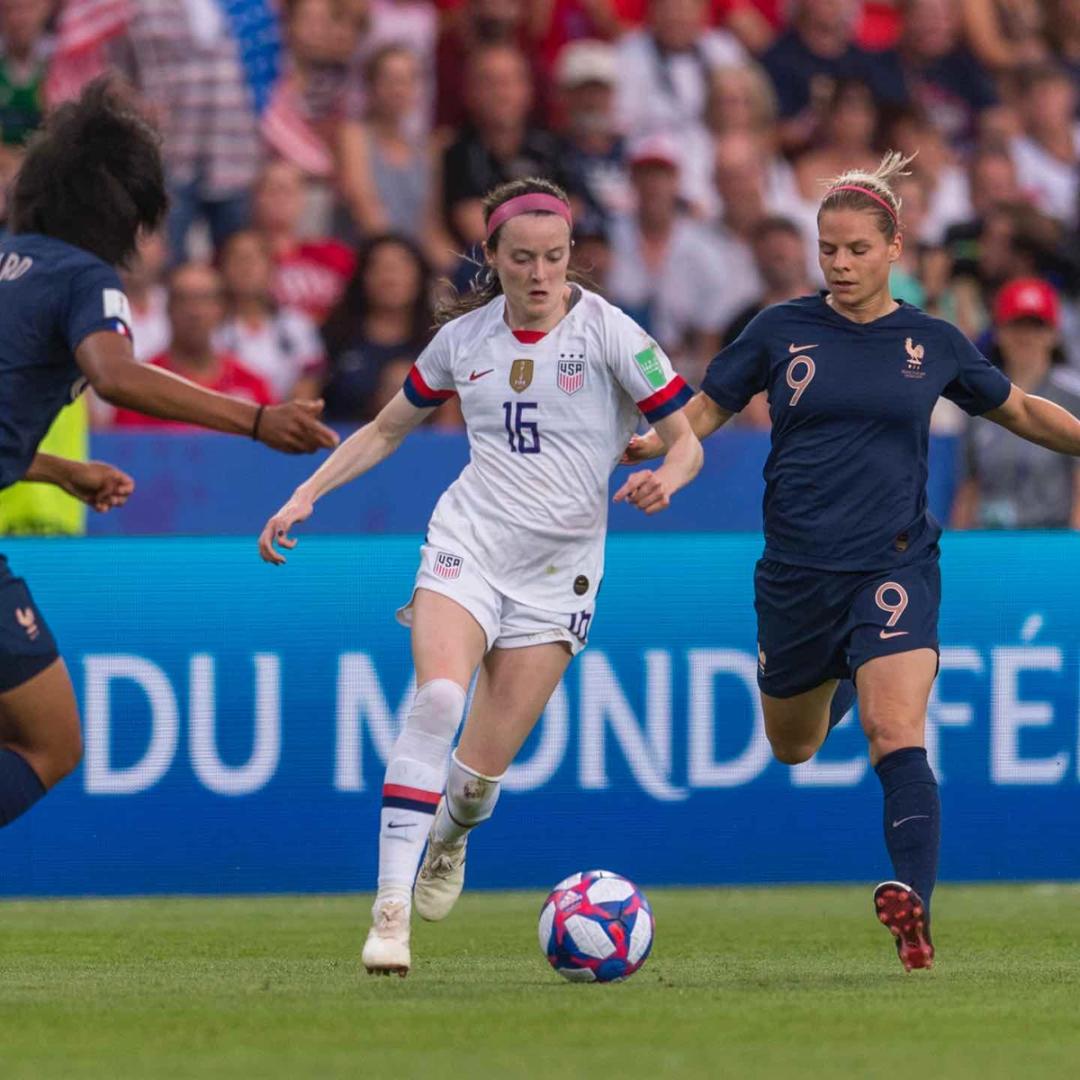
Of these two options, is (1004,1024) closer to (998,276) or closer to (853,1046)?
(853,1046)

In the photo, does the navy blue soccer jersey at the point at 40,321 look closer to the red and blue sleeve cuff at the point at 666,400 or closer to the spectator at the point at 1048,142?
the red and blue sleeve cuff at the point at 666,400

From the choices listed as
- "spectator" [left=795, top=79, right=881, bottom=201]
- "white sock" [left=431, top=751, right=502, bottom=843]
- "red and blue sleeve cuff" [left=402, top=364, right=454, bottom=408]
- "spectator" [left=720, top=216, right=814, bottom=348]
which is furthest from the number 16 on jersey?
"spectator" [left=795, top=79, right=881, bottom=201]

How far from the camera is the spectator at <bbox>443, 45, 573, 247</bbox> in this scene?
13.9 metres

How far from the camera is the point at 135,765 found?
9.74m

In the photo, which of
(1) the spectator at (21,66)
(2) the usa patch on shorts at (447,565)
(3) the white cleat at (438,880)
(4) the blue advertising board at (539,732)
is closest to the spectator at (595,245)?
(1) the spectator at (21,66)

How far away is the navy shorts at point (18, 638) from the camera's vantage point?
6.21 meters

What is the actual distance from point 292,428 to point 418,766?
4.08ft

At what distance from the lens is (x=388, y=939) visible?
6.66 metres

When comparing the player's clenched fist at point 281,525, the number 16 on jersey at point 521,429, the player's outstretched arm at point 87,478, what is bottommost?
the player's clenched fist at point 281,525

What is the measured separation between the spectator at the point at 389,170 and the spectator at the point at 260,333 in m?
0.94

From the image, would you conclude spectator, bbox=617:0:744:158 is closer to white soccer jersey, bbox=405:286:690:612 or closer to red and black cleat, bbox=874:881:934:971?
white soccer jersey, bbox=405:286:690:612

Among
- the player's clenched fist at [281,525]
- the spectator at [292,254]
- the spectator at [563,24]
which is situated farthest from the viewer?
the spectator at [563,24]

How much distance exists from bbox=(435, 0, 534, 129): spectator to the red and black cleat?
852cm

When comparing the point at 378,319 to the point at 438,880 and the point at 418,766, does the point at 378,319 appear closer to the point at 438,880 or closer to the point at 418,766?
the point at 438,880
